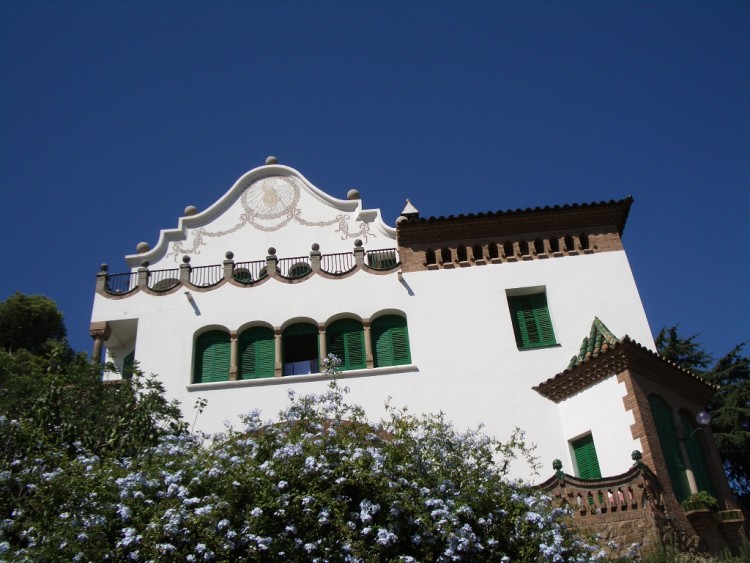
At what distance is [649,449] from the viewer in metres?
Result: 16.8

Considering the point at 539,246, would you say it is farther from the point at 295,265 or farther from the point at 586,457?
the point at 295,265

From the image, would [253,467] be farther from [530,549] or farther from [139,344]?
[139,344]

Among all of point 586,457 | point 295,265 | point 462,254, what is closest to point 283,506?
point 586,457

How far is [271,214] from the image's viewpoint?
25.5 metres

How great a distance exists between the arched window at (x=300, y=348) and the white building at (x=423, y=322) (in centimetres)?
4

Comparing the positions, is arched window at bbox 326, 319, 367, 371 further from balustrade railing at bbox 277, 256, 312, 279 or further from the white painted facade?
balustrade railing at bbox 277, 256, 312, 279

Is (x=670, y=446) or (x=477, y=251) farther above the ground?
(x=477, y=251)

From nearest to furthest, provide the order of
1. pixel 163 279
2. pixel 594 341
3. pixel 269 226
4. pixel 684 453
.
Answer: pixel 684 453, pixel 594 341, pixel 163 279, pixel 269 226

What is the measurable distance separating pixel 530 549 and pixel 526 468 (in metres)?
6.63

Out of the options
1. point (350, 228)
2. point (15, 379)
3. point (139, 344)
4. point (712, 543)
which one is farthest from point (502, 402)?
point (15, 379)

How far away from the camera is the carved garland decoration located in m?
25.0

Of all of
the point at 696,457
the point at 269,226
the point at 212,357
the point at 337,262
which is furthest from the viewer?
the point at 269,226

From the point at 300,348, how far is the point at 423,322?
3.47 meters

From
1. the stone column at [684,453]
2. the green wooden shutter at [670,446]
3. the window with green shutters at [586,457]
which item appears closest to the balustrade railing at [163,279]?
the window with green shutters at [586,457]
